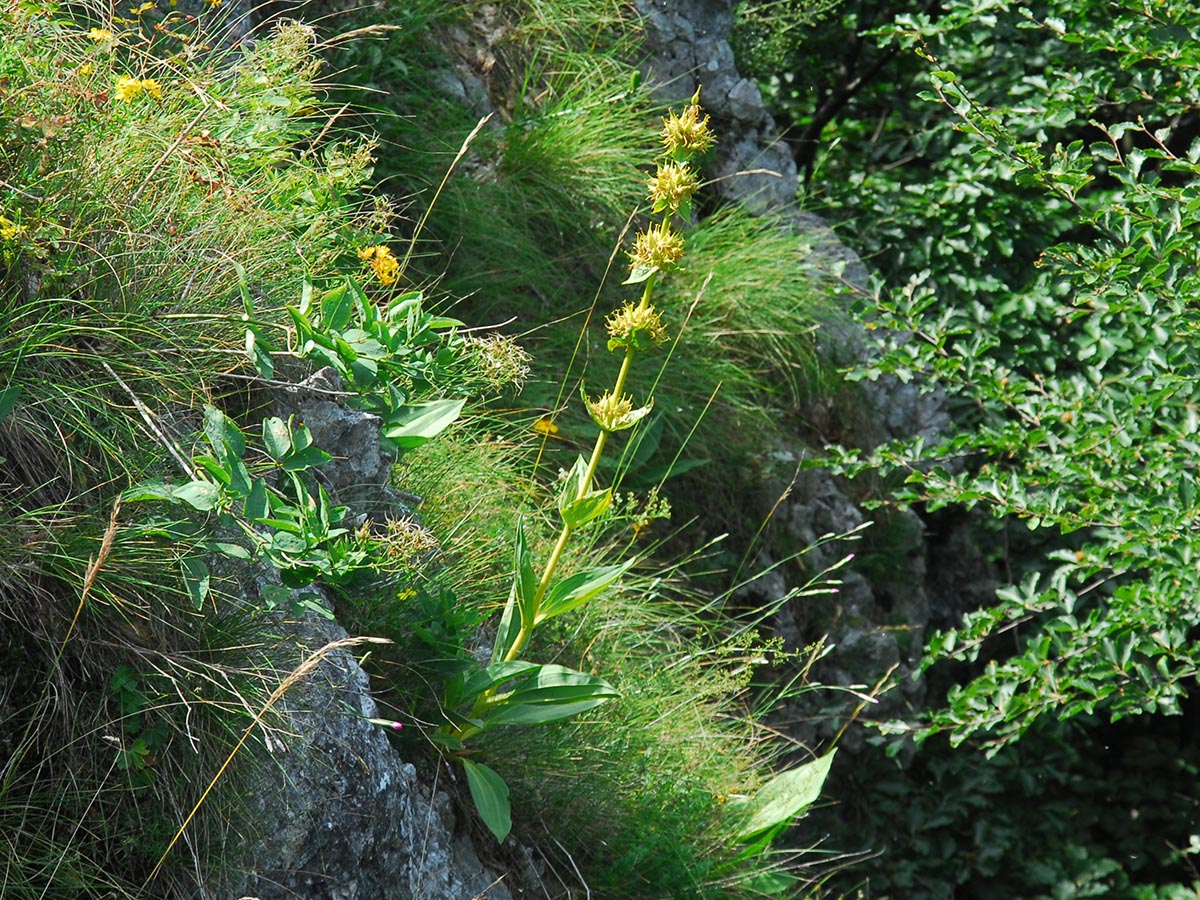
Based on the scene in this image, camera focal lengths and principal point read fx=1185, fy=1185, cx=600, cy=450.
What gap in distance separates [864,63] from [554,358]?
3075 millimetres

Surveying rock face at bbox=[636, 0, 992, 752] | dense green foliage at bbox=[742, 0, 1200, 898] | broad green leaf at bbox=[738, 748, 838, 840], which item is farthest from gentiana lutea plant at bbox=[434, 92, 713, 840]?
rock face at bbox=[636, 0, 992, 752]

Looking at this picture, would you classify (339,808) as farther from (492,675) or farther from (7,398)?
(7,398)

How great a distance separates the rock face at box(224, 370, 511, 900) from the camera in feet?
6.89

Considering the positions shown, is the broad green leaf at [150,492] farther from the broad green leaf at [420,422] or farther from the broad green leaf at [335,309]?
the broad green leaf at [420,422]

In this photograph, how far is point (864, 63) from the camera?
20.3 feet

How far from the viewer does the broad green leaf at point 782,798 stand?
3137 millimetres

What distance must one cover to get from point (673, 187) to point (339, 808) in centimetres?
131

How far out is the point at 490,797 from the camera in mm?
2439

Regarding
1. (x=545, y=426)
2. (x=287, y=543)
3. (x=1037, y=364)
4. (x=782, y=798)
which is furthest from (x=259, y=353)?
(x=1037, y=364)

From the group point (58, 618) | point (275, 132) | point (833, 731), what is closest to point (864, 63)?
point (833, 731)

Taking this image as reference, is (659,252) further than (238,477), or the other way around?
(659,252)

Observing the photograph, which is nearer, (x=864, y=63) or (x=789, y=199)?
(x=789, y=199)

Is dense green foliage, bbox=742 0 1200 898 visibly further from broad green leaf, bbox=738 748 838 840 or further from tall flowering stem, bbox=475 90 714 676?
tall flowering stem, bbox=475 90 714 676

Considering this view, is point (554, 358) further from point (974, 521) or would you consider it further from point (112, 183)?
point (974, 521)
